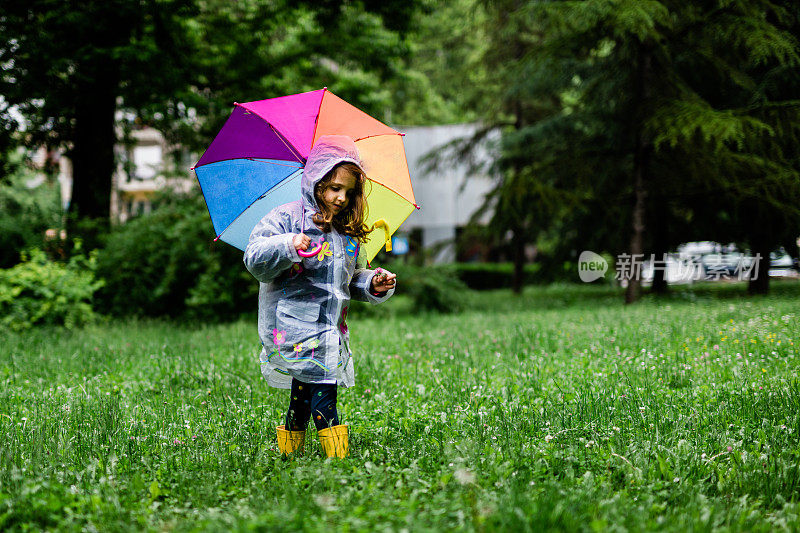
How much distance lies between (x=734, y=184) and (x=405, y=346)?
7601 millimetres

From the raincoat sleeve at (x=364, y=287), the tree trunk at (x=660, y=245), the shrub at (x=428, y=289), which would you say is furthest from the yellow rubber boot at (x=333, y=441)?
the tree trunk at (x=660, y=245)

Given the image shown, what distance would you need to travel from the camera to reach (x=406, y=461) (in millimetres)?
3428

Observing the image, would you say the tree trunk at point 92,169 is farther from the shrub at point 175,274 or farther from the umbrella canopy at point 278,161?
the umbrella canopy at point 278,161

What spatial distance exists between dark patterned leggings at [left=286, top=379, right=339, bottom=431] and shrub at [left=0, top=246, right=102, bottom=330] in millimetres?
6718

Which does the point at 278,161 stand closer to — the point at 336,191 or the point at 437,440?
the point at 336,191

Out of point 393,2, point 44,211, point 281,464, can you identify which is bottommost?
point 281,464

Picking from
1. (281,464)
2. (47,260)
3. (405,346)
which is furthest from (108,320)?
(281,464)

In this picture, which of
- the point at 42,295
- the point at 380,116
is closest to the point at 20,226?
the point at 42,295

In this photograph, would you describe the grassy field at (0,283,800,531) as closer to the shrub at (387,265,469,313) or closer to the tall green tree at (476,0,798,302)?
the tall green tree at (476,0,798,302)

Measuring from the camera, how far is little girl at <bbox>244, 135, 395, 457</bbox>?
3.32 metres

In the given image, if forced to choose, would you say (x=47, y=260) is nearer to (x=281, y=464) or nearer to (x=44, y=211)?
(x=44, y=211)

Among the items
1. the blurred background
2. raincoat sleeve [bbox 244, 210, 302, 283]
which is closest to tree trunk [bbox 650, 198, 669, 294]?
the blurred background

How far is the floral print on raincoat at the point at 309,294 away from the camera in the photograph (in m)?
3.32

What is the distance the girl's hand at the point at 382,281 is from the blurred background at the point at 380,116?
23.1 feet
